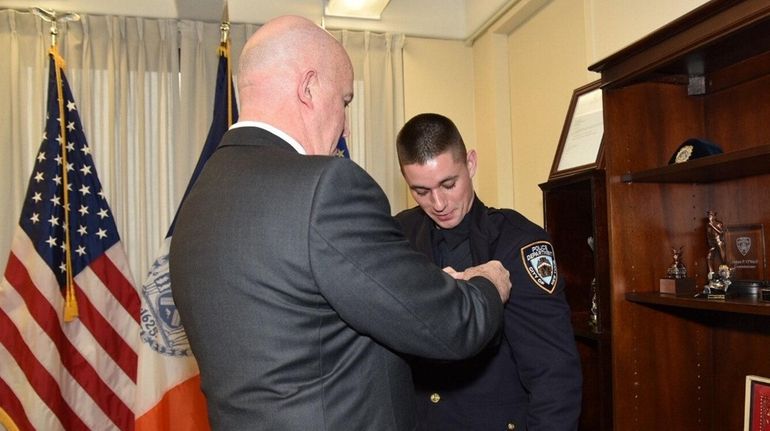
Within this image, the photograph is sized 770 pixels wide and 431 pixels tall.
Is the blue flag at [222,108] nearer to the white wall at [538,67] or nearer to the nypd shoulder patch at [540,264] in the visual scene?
the white wall at [538,67]

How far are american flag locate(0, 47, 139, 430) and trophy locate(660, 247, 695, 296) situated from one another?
256 centimetres

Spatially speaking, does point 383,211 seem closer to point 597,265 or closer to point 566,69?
point 597,265

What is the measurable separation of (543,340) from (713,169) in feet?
2.54

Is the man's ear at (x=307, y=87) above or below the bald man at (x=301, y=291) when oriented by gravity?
above

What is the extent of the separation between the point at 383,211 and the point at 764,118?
1.45 metres

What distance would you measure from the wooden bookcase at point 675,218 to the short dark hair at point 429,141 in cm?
56

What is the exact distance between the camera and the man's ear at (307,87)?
1.06 meters

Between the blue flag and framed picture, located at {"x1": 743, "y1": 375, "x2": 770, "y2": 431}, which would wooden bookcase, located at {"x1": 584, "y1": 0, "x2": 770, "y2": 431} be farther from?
the blue flag

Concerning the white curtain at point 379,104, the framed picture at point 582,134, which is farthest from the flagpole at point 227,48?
the framed picture at point 582,134

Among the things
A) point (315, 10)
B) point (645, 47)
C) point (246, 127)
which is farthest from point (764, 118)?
point (315, 10)

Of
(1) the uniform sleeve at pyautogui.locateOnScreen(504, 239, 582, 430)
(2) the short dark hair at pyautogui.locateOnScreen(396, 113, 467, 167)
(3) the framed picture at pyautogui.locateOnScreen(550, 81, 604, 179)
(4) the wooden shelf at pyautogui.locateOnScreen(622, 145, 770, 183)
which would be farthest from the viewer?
(3) the framed picture at pyautogui.locateOnScreen(550, 81, 604, 179)

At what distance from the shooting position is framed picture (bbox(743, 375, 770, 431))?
167 cm

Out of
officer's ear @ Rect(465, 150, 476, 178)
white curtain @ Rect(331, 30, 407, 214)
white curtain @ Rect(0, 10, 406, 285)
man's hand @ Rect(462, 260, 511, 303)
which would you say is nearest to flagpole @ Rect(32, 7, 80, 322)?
white curtain @ Rect(0, 10, 406, 285)

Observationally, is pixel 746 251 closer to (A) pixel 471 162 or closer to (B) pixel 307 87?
(A) pixel 471 162
